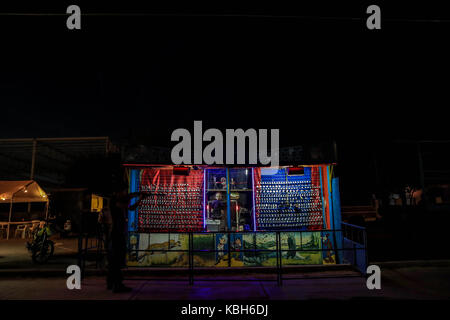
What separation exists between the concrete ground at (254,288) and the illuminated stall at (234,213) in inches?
36.8

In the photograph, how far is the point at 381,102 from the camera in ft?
39.6

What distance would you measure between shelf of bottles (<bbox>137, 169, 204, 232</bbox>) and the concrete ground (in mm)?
1851

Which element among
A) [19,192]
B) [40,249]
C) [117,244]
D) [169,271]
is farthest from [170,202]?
[19,192]

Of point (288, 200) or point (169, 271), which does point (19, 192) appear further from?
point (288, 200)

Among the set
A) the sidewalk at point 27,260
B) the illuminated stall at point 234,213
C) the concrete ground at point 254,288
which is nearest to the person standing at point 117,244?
the concrete ground at point 254,288

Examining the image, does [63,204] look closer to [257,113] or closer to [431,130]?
[257,113]

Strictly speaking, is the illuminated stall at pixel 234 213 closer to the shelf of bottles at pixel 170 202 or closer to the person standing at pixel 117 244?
the shelf of bottles at pixel 170 202

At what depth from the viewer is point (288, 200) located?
8938mm

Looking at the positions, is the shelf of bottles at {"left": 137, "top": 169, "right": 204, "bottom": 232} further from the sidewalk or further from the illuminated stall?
the sidewalk

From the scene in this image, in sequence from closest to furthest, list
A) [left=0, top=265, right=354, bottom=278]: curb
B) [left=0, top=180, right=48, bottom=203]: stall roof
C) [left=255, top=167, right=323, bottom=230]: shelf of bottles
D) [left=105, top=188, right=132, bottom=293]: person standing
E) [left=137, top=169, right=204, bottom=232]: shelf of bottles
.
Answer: [left=105, top=188, right=132, bottom=293]: person standing
[left=0, top=265, right=354, bottom=278]: curb
[left=137, top=169, right=204, bottom=232]: shelf of bottles
[left=255, top=167, right=323, bottom=230]: shelf of bottles
[left=0, top=180, right=48, bottom=203]: stall roof

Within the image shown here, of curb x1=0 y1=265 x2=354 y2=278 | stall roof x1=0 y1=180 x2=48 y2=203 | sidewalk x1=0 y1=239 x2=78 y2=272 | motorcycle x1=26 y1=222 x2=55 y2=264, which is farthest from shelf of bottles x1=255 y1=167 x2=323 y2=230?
stall roof x1=0 y1=180 x2=48 y2=203

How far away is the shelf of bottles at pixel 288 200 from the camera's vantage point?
346 inches

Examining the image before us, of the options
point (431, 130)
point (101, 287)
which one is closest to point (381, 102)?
point (431, 130)

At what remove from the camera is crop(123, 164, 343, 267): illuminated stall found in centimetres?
821
